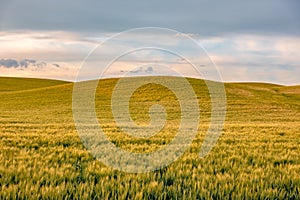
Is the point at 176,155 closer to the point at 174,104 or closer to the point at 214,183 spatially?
the point at 214,183

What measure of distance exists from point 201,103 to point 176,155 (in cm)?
4478

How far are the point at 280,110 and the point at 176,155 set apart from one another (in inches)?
1766

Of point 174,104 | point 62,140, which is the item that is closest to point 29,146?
point 62,140

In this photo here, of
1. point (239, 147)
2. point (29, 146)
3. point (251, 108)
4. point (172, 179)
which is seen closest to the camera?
point (172, 179)

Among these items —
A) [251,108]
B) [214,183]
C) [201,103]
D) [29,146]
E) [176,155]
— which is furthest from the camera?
[201,103]

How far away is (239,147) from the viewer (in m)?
11.8

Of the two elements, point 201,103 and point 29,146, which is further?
point 201,103

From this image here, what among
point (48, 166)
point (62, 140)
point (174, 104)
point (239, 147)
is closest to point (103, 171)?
point (48, 166)

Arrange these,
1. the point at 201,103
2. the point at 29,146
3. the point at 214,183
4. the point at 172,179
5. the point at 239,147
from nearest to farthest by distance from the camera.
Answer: the point at 214,183, the point at 172,179, the point at 29,146, the point at 239,147, the point at 201,103

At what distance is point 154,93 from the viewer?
63.8 metres

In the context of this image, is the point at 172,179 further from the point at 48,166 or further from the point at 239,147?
the point at 239,147

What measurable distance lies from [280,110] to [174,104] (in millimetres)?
15785

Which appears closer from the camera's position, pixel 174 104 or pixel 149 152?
pixel 149 152

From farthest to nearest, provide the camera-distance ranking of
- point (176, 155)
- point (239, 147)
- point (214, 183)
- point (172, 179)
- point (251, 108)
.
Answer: point (251, 108) < point (239, 147) < point (176, 155) < point (172, 179) < point (214, 183)
